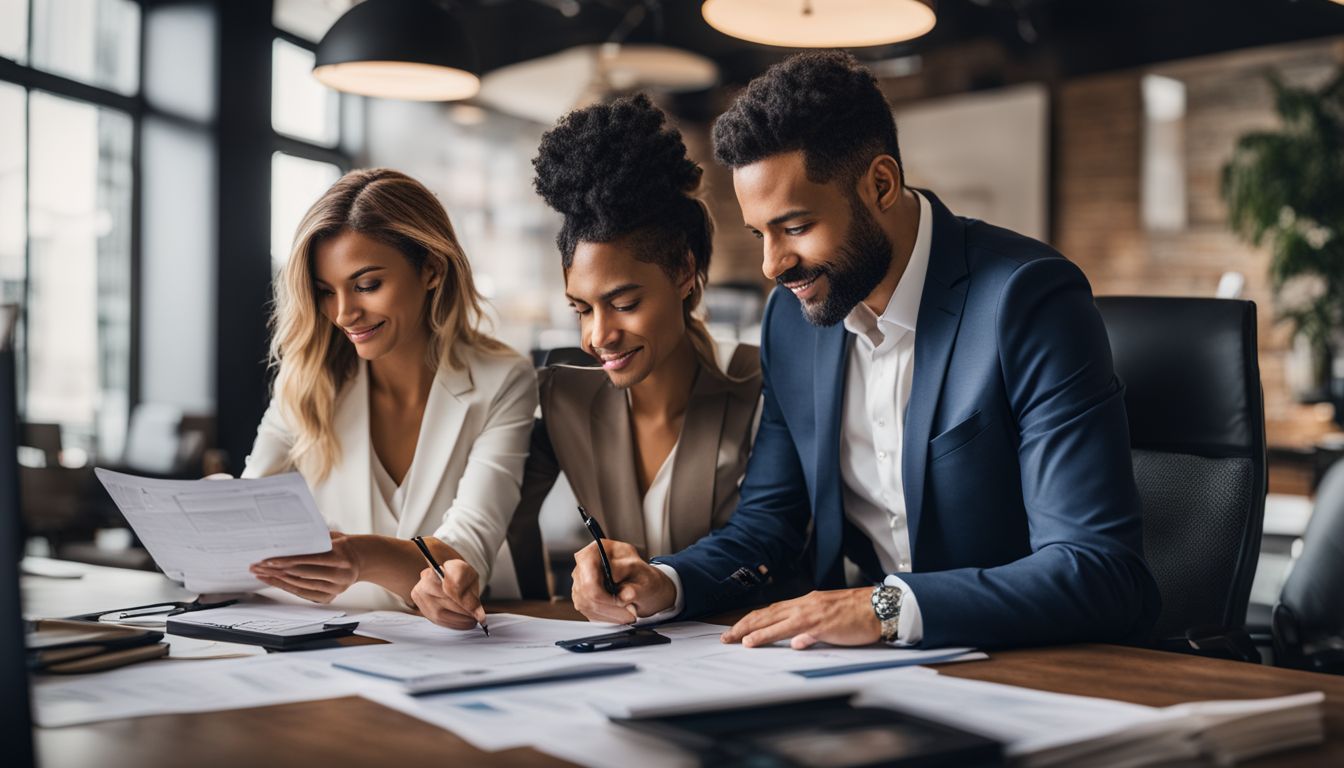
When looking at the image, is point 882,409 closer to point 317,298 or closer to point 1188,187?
point 317,298

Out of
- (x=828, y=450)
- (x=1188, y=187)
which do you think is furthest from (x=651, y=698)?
(x=1188, y=187)

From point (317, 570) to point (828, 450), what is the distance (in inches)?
30.1

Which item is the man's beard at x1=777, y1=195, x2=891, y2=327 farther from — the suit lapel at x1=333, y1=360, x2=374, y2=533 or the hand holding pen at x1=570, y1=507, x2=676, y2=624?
the suit lapel at x1=333, y1=360, x2=374, y2=533

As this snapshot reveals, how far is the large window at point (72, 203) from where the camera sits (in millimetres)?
5391

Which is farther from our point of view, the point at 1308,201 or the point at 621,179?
the point at 1308,201

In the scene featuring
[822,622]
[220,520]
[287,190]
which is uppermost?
[287,190]

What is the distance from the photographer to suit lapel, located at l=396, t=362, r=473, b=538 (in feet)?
6.20

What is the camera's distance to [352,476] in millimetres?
1925

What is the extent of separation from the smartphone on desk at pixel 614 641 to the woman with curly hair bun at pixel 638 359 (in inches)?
14.9

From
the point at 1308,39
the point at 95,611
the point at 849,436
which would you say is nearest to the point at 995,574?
the point at 849,436

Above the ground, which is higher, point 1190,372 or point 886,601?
point 1190,372

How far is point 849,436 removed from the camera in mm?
1807

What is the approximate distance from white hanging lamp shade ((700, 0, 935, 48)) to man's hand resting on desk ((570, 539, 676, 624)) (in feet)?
4.32

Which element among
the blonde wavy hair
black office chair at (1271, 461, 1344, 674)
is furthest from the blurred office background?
the blonde wavy hair
